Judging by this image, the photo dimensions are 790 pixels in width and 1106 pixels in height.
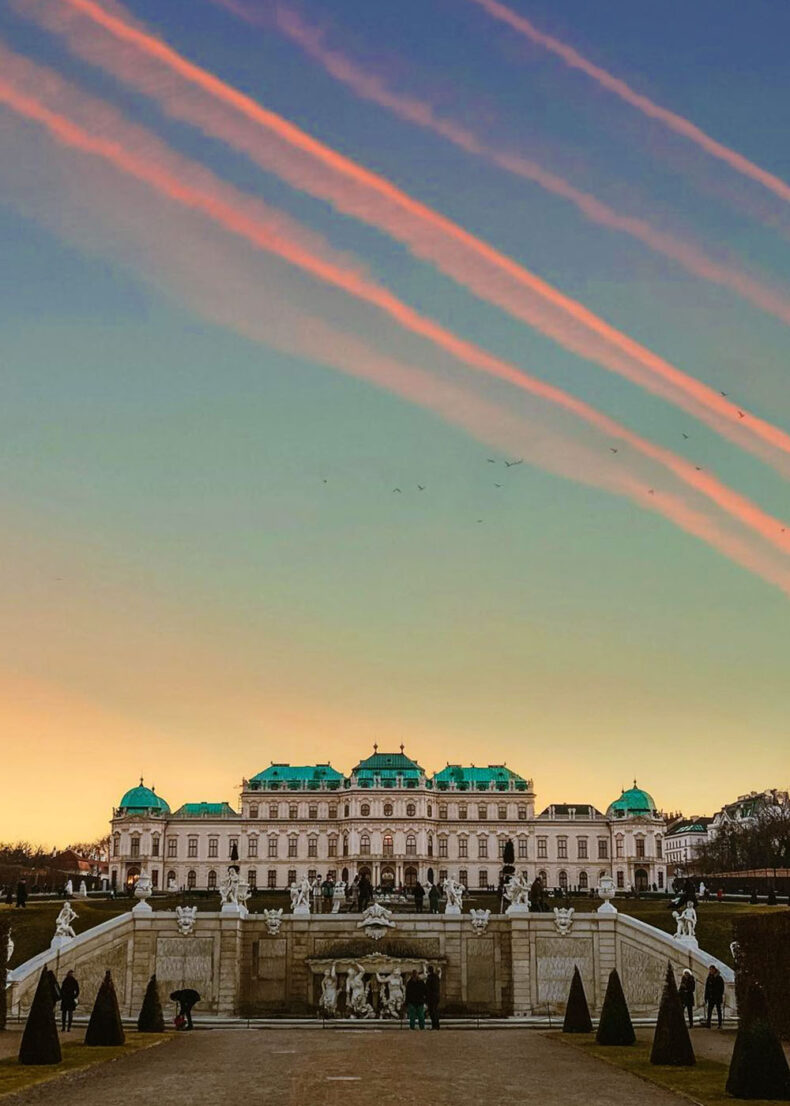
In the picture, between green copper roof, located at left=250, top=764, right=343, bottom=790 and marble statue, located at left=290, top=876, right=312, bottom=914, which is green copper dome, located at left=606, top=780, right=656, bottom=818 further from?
marble statue, located at left=290, top=876, right=312, bottom=914

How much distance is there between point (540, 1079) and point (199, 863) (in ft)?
408

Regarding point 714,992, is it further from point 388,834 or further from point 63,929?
point 388,834

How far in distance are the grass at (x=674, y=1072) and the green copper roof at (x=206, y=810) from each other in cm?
11738

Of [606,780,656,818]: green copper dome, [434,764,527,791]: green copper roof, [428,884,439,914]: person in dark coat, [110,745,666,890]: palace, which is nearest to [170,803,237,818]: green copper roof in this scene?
[110,745,666,890]: palace

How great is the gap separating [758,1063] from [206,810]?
5119 inches

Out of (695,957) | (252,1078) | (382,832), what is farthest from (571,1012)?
(382,832)

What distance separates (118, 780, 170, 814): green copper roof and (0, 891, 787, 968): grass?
67.0 meters

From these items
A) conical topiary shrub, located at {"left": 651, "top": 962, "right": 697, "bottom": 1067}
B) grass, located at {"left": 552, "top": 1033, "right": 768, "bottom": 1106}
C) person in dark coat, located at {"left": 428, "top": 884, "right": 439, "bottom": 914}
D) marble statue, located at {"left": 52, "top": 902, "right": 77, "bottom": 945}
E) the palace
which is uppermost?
the palace

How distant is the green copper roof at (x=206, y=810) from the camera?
143 meters

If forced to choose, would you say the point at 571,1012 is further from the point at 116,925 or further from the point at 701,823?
the point at 701,823

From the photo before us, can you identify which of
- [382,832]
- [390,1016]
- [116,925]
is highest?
[382,832]

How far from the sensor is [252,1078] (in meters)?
21.7

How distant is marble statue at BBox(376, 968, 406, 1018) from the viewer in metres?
42.3

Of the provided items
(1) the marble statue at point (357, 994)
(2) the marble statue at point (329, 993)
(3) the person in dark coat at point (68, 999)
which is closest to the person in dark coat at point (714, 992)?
(1) the marble statue at point (357, 994)
